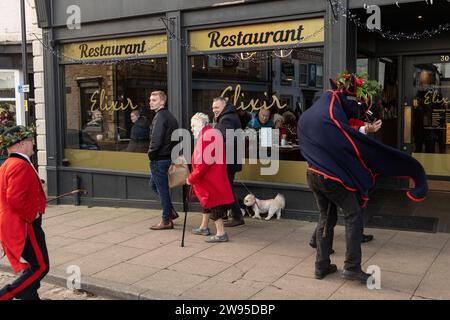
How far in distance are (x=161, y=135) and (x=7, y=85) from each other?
7.51 meters

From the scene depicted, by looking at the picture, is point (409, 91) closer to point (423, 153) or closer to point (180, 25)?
point (423, 153)

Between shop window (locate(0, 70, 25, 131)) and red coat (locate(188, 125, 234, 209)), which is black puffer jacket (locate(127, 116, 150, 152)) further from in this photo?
shop window (locate(0, 70, 25, 131))

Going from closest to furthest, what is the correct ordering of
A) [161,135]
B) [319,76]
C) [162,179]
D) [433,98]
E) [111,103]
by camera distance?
[161,135]
[162,179]
[319,76]
[433,98]
[111,103]

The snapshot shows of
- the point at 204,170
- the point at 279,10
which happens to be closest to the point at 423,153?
the point at 279,10

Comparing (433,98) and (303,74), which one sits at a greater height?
(303,74)

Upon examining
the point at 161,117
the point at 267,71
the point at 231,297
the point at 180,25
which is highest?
the point at 180,25

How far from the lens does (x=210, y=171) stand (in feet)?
20.9

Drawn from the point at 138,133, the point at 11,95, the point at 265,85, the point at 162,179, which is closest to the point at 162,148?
the point at 162,179

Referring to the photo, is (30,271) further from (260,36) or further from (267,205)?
(260,36)

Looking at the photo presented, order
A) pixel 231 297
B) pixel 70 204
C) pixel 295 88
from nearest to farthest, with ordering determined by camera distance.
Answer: pixel 231 297, pixel 295 88, pixel 70 204

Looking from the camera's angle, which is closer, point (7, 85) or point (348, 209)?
point (348, 209)

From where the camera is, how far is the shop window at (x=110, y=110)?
904 centimetres

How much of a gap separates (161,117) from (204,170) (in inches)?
49.8

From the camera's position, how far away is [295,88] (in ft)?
25.4
